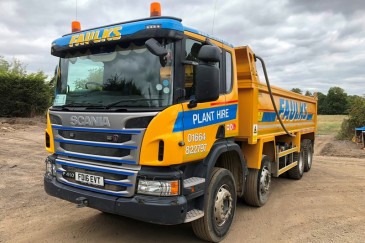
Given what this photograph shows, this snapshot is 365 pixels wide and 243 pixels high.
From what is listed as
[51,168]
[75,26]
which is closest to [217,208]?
[51,168]

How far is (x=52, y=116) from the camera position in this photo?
4.33 meters

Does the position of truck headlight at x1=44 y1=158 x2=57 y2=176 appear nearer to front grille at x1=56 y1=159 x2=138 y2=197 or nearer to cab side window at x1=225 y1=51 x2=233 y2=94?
front grille at x1=56 y1=159 x2=138 y2=197

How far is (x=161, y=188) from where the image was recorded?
3473 millimetres

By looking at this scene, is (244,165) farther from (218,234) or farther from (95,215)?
(95,215)

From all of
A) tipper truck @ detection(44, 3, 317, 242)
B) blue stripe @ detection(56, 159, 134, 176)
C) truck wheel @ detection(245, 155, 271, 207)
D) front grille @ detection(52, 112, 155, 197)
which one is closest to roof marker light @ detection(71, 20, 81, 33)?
tipper truck @ detection(44, 3, 317, 242)

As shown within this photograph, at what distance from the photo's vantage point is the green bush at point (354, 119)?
863 inches

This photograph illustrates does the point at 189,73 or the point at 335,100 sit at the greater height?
the point at 335,100

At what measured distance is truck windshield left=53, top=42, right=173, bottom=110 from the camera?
3.58 meters

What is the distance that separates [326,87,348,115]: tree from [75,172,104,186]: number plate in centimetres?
9901

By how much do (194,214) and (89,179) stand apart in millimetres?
1301

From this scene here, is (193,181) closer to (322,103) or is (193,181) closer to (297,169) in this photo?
(297,169)

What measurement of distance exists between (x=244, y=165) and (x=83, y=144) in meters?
2.38

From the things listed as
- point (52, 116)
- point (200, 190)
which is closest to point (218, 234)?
point (200, 190)

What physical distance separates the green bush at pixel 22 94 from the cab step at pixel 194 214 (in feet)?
55.1
